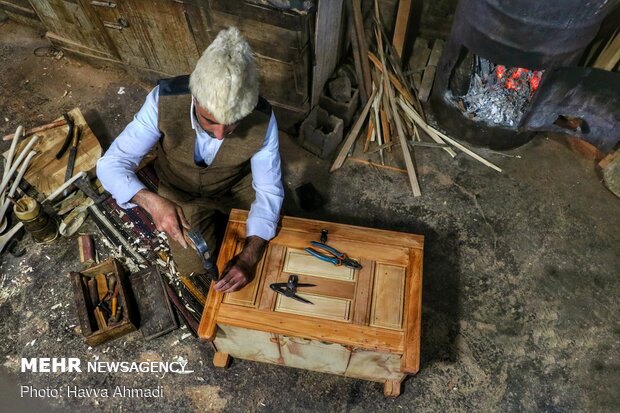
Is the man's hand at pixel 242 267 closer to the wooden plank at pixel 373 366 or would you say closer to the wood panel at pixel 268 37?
the wooden plank at pixel 373 366

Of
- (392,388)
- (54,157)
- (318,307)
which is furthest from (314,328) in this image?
(54,157)

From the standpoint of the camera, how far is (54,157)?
3443 millimetres

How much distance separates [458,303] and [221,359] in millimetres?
1708

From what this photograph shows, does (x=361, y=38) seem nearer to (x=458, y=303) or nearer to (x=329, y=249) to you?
(x=329, y=249)

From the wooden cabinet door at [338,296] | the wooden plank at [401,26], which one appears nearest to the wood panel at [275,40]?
the wooden plank at [401,26]

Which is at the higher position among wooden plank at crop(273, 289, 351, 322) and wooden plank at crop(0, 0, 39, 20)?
wooden plank at crop(273, 289, 351, 322)

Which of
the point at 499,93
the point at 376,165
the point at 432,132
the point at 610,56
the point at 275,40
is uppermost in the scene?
the point at 275,40

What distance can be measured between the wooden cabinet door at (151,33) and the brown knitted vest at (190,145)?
1.29 meters

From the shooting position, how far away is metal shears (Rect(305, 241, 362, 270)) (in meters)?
2.28

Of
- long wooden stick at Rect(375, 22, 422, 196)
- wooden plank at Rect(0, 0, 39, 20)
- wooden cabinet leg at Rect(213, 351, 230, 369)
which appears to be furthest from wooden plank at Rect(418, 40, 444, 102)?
wooden plank at Rect(0, 0, 39, 20)

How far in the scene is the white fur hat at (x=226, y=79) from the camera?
182 centimetres

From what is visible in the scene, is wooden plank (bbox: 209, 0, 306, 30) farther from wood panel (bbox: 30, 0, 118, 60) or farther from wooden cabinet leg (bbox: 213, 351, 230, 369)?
wooden cabinet leg (bbox: 213, 351, 230, 369)

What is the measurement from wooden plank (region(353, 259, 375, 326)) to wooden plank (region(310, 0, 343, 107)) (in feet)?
5.82

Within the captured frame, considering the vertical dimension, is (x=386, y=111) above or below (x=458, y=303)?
above
